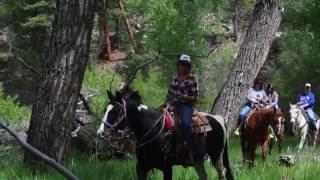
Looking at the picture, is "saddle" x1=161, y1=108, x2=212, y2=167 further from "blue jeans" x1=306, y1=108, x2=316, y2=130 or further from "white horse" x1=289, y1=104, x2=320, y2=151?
"blue jeans" x1=306, y1=108, x2=316, y2=130

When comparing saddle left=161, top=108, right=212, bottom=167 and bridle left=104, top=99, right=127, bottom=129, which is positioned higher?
bridle left=104, top=99, right=127, bottom=129

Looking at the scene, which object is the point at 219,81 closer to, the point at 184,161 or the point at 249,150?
the point at 249,150

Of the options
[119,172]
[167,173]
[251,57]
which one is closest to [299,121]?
[251,57]

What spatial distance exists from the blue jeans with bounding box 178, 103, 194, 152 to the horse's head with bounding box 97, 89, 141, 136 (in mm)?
699

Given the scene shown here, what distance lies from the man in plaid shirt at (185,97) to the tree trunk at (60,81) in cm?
154

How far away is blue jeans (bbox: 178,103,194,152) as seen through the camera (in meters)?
9.32

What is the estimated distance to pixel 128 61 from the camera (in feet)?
163

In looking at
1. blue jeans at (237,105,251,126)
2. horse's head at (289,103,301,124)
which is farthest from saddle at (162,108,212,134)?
horse's head at (289,103,301,124)

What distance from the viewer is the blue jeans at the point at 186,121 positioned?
9.32 m

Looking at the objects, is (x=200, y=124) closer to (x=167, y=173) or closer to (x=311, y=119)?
(x=167, y=173)

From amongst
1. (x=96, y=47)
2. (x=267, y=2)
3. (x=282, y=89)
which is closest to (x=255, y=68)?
(x=267, y=2)

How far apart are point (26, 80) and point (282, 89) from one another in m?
19.3

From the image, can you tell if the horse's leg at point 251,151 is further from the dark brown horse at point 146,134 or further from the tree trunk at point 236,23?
the tree trunk at point 236,23

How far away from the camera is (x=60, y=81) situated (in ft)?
29.7
